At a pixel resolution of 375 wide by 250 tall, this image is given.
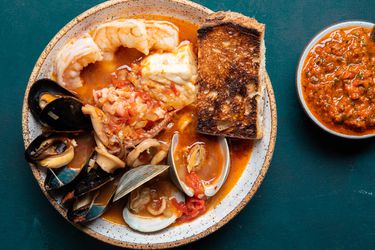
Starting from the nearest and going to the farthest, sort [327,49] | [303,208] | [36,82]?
1. [36,82]
2. [327,49]
3. [303,208]

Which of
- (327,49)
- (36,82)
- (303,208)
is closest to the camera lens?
(36,82)

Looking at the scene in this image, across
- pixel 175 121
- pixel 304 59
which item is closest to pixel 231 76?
pixel 175 121

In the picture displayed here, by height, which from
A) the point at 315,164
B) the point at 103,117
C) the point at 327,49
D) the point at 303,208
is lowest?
the point at 303,208

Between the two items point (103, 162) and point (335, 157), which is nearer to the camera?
point (103, 162)

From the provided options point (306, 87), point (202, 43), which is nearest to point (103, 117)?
point (202, 43)

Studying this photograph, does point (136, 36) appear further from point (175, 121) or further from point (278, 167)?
point (278, 167)

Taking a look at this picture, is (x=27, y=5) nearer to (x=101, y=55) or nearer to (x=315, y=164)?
(x=101, y=55)

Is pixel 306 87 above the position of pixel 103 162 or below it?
above
